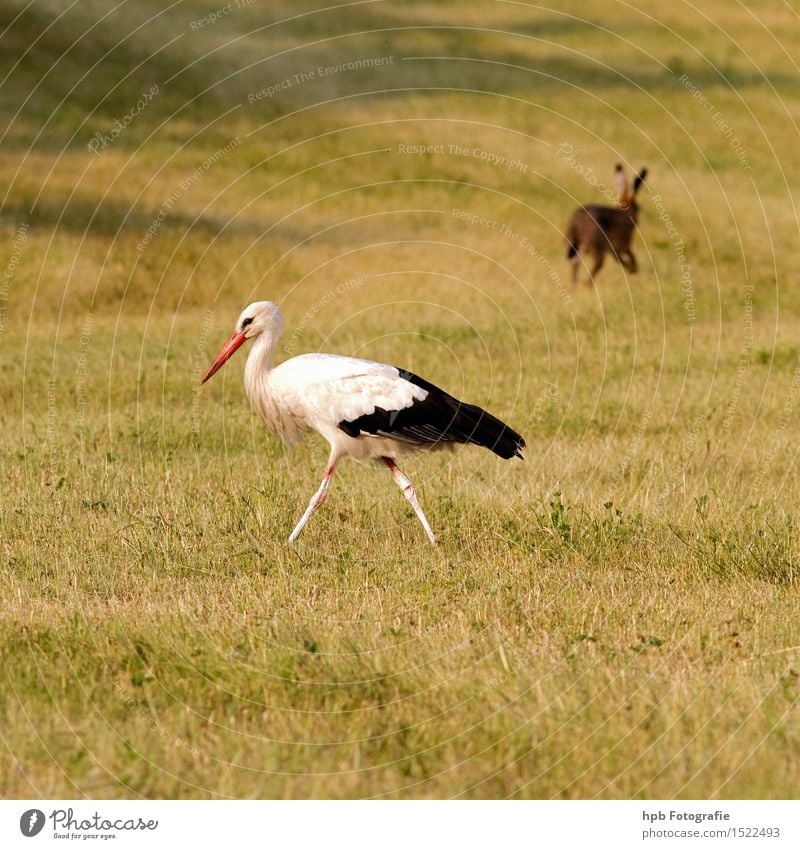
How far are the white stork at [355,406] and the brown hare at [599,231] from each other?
12238 mm

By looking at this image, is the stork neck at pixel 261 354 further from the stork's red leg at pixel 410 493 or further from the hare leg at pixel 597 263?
the hare leg at pixel 597 263

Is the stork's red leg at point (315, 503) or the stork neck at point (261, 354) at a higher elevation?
Result: the stork neck at point (261, 354)

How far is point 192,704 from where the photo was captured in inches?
244

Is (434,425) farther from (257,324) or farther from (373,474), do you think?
(373,474)

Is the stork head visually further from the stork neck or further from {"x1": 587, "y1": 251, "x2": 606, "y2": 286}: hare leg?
{"x1": 587, "y1": 251, "x2": 606, "y2": 286}: hare leg

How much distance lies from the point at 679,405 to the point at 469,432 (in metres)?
5.36

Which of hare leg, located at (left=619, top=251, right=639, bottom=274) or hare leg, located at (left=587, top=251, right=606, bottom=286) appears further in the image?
hare leg, located at (left=619, top=251, right=639, bottom=274)

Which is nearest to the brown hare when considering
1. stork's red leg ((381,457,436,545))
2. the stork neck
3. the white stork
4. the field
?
the field

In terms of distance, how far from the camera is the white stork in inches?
362

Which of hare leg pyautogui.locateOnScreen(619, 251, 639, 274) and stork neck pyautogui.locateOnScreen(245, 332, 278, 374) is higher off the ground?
hare leg pyautogui.locateOnScreen(619, 251, 639, 274)

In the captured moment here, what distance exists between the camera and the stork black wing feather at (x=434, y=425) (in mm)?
9250

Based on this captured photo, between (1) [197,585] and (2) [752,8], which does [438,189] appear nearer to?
(1) [197,585]

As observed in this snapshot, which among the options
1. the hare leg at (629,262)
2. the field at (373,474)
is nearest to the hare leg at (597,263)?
the field at (373,474)

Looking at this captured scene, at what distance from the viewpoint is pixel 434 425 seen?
9328 mm
